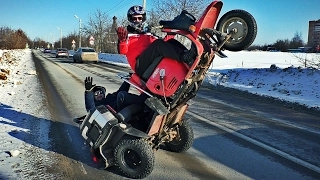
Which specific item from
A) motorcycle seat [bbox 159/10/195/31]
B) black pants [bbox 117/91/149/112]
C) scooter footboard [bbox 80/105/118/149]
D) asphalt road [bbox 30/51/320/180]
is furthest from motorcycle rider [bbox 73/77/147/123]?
motorcycle seat [bbox 159/10/195/31]

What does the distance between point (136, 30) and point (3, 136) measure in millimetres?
2887

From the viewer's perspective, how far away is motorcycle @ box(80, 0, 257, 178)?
11.1ft

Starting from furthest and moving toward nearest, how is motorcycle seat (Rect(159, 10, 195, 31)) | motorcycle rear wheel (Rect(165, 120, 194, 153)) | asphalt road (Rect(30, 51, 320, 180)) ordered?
motorcycle rear wheel (Rect(165, 120, 194, 153)) → asphalt road (Rect(30, 51, 320, 180)) → motorcycle seat (Rect(159, 10, 195, 31))

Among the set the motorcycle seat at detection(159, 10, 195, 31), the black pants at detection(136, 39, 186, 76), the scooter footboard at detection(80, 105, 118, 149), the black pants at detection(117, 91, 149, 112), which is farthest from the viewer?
the black pants at detection(117, 91, 149, 112)

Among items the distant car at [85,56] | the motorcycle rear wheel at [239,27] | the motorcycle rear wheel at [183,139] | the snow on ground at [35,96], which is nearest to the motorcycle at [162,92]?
the motorcycle rear wheel at [239,27]

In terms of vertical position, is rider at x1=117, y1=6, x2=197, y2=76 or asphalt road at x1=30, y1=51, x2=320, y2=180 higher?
rider at x1=117, y1=6, x2=197, y2=76

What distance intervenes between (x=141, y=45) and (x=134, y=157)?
54.6 inches

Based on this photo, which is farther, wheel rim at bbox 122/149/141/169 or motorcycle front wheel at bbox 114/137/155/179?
wheel rim at bbox 122/149/141/169

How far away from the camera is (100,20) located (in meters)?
48.7

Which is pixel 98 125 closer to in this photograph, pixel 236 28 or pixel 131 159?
pixel 131 159

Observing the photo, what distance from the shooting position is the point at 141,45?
3.76 meters

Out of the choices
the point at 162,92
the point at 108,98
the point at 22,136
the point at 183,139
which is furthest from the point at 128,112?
the point at 22,136

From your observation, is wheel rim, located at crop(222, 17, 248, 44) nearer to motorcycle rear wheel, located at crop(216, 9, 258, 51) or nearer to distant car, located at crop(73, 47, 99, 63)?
motorcycle rear wheel, located at crop(216, 9, 258, 51)

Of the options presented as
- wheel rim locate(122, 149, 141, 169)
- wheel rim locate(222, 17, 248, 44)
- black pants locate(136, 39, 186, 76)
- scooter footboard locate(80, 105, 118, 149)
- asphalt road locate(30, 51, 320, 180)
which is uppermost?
wheel rim locate(222, 17, 248, 44)
